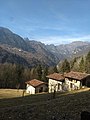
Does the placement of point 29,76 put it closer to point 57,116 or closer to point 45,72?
point 45,72

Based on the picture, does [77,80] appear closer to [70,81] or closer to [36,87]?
[70,81]

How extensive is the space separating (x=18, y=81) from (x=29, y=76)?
73.7 feet

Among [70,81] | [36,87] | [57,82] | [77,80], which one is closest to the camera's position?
[77,80]

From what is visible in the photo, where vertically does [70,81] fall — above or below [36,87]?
above

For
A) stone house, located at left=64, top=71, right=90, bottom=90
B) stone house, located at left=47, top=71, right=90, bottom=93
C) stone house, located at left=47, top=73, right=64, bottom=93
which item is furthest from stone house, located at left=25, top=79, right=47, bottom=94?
stone house, located at left=64, top=71, right=90, bottom=90

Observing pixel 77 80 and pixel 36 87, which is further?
pixel 36 87

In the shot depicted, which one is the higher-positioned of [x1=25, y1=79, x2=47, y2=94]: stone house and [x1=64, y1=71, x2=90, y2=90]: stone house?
[x1=64, y1=71, x2=90, y2=90]: stone house

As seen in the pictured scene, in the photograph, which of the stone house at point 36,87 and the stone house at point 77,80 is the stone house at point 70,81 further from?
the stone house at point 36,87

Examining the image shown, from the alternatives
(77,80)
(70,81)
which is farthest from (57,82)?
(77,80)

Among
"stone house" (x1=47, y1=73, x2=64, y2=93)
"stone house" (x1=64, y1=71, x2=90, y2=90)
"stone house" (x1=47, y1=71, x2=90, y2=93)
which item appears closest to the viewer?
"stone house" (x1=64, y1=71, x2=90, y2=90)

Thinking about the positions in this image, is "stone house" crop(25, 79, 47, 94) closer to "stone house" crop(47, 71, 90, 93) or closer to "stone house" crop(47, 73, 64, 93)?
"stone house" crop(47, 73, 64, 93)

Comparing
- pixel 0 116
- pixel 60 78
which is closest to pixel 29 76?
pixel 60 78

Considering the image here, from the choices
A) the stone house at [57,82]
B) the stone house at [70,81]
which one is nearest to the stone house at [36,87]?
the stone house at [57,82]

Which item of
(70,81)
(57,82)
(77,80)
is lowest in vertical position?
(57,82)
